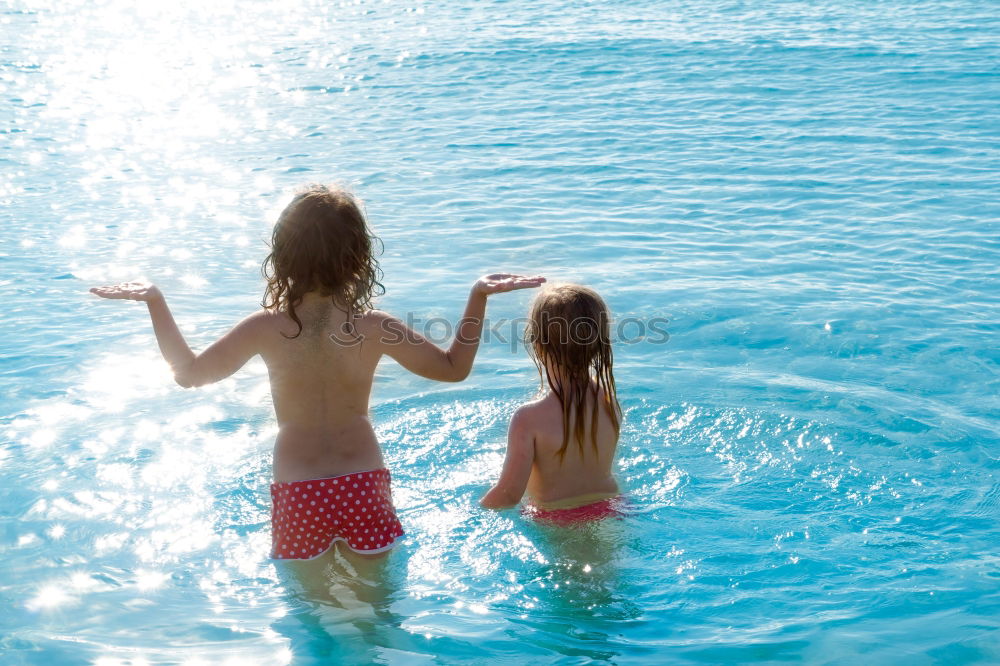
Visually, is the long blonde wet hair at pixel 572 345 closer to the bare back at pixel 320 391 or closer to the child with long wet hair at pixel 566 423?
the child with long wet hair at pixel 566 423

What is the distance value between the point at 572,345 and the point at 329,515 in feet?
3.80

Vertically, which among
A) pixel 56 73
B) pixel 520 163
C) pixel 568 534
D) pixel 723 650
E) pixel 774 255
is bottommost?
pixel 723 650

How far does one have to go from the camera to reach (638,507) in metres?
4.70

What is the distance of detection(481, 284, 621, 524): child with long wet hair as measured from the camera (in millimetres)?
4148

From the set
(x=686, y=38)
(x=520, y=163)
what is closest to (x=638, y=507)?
(x=520, y=163)

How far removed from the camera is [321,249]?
3754 millimetres

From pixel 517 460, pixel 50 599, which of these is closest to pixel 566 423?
pixel 517 460

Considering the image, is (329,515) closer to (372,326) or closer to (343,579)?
(343,579)

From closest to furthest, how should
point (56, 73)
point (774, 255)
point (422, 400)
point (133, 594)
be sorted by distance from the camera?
point (133, 594)
point (422, 400)
point (774, 255)
point (56, 73)

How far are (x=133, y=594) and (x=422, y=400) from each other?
2291 mm

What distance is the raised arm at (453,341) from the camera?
3.88 m

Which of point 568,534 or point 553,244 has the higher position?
point 553,244

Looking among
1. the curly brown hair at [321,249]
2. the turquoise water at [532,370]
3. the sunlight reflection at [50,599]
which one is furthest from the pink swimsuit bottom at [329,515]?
Result: the sunlight reflection at [50,599]

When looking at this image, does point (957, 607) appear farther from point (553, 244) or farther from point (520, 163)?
point (520, 163)
